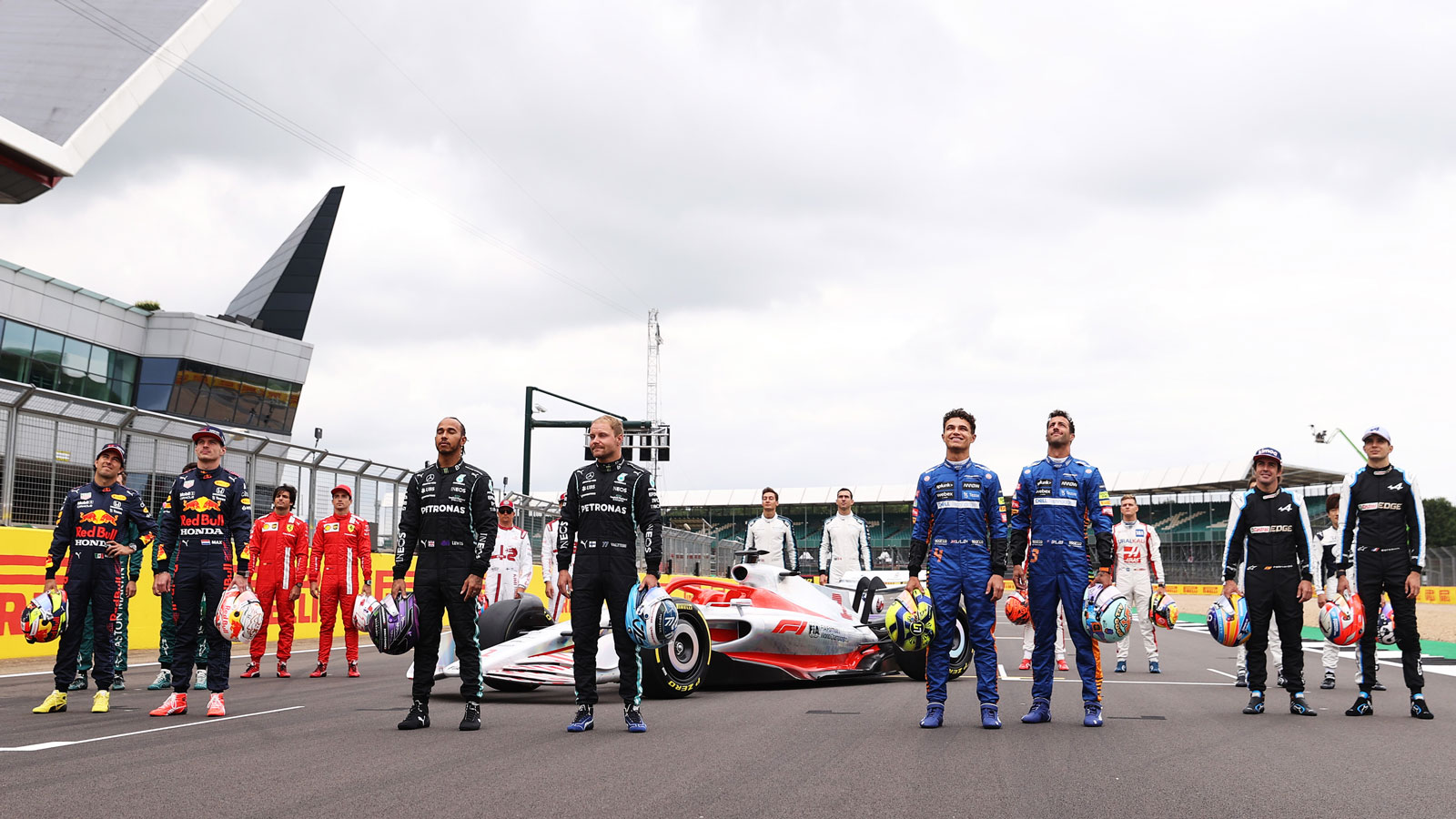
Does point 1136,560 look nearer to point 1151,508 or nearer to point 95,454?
point 95,454

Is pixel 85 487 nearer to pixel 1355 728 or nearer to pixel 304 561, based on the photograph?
pixel 304 561

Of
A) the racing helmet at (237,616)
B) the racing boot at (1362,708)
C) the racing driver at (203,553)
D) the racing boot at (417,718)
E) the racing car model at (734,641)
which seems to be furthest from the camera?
the racing car model at (734,641)

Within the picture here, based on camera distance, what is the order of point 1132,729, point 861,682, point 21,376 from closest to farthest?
point 1132,729 < point 861,682 < point 21,376

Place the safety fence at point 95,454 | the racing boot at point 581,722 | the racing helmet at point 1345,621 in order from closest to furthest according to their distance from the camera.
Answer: the racing boot at point 581,722 → the racing helmet at point 1345,621 → the safety fence at point 95,454

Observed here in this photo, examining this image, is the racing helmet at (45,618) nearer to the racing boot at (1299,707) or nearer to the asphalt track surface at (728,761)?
the asphalt track surface at (728,761)

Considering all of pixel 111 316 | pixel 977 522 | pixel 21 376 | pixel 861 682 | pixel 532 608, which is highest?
pixel 111 316

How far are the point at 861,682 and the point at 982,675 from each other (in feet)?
12.8

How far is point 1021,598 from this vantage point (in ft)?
25.3

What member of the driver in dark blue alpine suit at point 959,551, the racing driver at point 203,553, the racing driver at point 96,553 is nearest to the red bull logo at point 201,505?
the racing driver at point 203,553

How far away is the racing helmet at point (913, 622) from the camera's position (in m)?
6.80

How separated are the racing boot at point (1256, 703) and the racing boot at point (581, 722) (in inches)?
176

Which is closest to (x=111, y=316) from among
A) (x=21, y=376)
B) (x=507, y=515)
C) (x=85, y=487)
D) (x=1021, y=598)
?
(x=21, y=376)

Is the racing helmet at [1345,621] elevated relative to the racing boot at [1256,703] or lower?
elevated

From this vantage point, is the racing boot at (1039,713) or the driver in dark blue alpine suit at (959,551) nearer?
the driver in dark blue alpine suit at (959,551)
